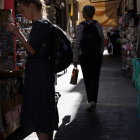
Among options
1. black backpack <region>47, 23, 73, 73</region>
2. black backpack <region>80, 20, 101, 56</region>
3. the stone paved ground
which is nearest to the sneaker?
the stone paved ground

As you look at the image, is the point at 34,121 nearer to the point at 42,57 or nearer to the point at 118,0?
the point at 42,57

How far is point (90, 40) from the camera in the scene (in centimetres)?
862

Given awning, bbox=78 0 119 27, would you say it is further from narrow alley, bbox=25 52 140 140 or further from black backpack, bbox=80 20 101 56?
black backpack, bbox=80 20 101 56

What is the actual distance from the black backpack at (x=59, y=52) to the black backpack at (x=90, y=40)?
11.5ft

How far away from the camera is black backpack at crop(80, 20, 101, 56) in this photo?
8617mm

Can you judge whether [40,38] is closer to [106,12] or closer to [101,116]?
[101,116]

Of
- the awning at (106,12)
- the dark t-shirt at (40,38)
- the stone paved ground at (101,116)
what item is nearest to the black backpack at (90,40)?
the stone paved ground at (101,116)

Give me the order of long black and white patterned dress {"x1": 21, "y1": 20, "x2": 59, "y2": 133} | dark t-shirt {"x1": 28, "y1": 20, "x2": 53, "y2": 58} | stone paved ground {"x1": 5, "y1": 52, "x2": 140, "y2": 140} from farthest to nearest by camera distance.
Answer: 1. stone paved ground {"x1": 5, "y1": 52, "x2": 140, "y2": 140}
2. long black and white patterned dress {"x1": 21, "y1": 20, "x2": 59, "y2": 133}
3. dark t-shirt {"x1": 28, "y1": 20, "x2": 53, "y2": 58}

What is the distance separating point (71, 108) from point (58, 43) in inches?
167

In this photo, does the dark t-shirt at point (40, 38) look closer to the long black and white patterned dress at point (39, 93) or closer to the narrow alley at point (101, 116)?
the long black and white patterned dress at point (39, 93)

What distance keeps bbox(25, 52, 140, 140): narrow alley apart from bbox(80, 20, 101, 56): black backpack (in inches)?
43.5

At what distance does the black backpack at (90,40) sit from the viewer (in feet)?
28.3

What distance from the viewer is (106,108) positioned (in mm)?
9062

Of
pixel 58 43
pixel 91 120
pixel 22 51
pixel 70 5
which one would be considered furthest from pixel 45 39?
pixel 70 5
